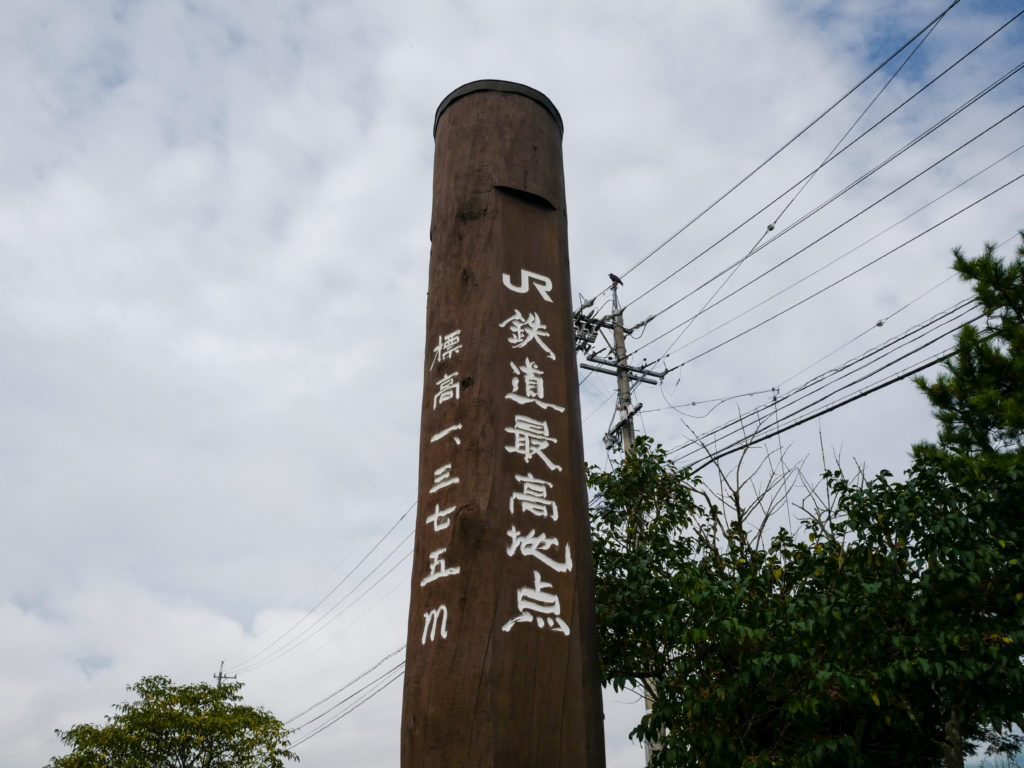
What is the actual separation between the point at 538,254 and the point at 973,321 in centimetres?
396

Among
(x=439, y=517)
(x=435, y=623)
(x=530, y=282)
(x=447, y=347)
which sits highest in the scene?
(x=530, y=282)

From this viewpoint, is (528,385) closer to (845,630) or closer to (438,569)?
(438,569)

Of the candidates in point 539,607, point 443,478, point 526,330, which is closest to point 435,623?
point 539,607

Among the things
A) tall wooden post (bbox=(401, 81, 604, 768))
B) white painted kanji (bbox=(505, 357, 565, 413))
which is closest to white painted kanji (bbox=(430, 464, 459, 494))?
tall wooden post (bbox=(401, 81, 604, 768))

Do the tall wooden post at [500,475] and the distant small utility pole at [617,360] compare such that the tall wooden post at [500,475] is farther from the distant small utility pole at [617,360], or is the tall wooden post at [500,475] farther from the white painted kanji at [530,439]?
the distant small utility pole at [617,360]

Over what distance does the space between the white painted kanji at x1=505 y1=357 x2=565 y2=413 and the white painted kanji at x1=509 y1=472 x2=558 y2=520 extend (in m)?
0.39

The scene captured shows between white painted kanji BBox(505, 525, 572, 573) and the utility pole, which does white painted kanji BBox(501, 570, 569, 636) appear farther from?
the utility pole

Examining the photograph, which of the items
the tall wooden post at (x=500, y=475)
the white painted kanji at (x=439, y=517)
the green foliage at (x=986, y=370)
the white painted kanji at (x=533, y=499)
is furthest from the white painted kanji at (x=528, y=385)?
the green foliage at (x=986, y=370)

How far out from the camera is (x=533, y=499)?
3.77m

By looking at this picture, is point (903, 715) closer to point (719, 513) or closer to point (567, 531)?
point (719, 513)

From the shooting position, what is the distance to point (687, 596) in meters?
4.68

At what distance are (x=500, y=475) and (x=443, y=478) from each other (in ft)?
0.95

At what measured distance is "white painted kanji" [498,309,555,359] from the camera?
4.15 meters

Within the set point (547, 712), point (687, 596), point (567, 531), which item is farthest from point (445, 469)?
point (687, 596)
